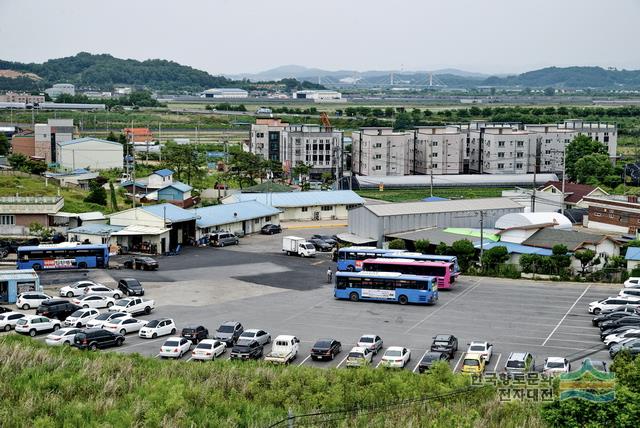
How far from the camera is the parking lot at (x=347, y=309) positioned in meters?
13.0

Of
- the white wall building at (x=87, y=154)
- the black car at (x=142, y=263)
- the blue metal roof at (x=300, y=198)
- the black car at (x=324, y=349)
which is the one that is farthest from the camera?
the white wall building at (x=87, y=154)

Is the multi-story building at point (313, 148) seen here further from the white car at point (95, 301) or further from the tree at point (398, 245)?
the white car at point (95, 301)

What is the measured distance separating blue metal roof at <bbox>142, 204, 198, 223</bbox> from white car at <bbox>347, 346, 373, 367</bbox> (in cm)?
1012

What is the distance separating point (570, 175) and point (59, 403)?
29.7 m

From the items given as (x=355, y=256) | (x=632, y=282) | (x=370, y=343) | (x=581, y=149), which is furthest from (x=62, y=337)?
(x=581, y=149)

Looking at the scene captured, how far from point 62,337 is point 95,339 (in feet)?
1.63

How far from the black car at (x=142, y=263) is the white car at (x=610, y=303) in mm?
8879

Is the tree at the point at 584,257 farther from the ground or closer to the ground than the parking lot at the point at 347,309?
farther from the ground

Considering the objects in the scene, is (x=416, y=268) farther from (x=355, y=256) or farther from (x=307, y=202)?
(x=307, y=202)

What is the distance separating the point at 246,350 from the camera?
12031mm

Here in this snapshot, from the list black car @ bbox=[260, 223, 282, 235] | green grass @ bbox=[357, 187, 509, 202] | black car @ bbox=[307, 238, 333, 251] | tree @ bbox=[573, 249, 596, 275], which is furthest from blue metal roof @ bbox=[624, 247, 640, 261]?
green grass @ bbox=[357, 187, 509, 202]

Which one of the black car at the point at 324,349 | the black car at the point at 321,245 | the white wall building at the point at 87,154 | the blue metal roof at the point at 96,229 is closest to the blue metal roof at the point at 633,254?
the black car at the point at 321,245

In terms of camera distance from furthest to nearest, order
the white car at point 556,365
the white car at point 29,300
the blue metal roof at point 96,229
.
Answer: the blue metal roof at point 96,229, the white car at point 29,300, the white car at point 556,365

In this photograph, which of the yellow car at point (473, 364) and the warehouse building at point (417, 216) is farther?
the warehouse building at point (417, 216)
